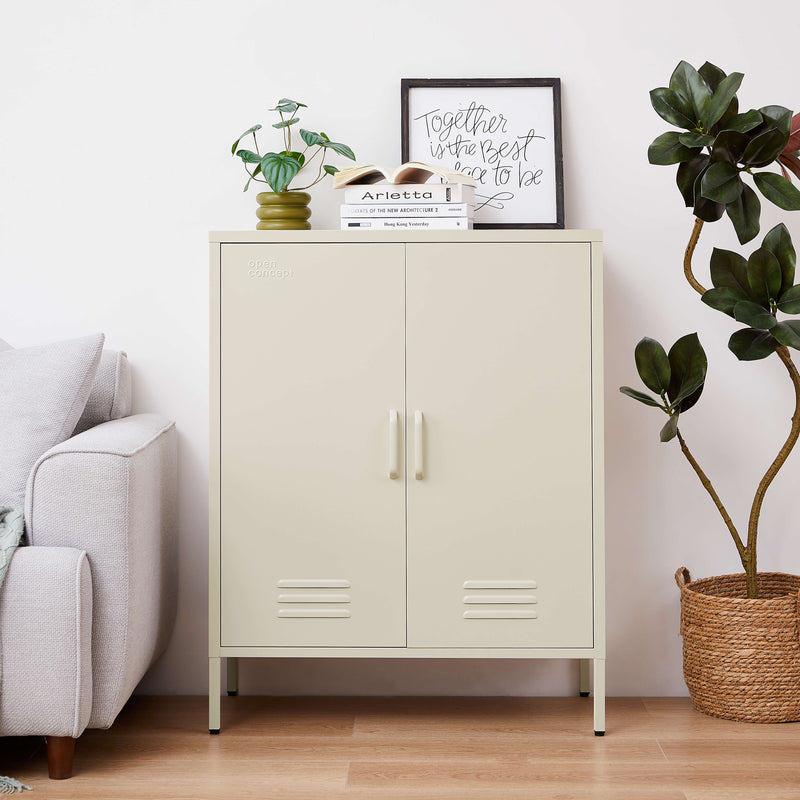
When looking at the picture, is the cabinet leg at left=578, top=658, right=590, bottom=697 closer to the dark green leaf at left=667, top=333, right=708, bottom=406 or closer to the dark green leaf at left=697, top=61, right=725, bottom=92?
the dark green leaf at left=667, top=333, right=708, bottom=406

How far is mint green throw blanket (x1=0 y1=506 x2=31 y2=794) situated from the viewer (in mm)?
1706

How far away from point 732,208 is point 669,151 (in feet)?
0.63

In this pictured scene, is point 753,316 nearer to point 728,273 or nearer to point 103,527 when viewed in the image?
point 728,273

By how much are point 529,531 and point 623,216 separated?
933 millimetres

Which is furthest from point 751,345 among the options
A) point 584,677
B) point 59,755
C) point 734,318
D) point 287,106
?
point 59,755

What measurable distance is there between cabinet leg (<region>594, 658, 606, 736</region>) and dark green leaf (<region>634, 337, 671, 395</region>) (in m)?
0.67

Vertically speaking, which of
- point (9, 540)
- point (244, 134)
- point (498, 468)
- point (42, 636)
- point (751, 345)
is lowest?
point (42, 636)

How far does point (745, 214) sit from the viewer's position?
79.0 inches

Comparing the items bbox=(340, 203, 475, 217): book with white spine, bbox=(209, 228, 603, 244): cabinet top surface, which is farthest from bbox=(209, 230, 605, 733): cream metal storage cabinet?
bbox=(340, 203, 475, 217): book with white spine

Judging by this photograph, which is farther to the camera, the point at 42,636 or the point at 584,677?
the point at 584,677

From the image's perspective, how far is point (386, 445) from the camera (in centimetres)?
204

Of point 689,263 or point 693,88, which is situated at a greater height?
point 693,88

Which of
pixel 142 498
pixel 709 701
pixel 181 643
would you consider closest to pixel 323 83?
pixel 142 498

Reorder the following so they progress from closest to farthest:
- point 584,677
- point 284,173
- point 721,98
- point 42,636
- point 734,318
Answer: point 42,636
point 721,98
point 734,318
point 284,173
point 584,677
